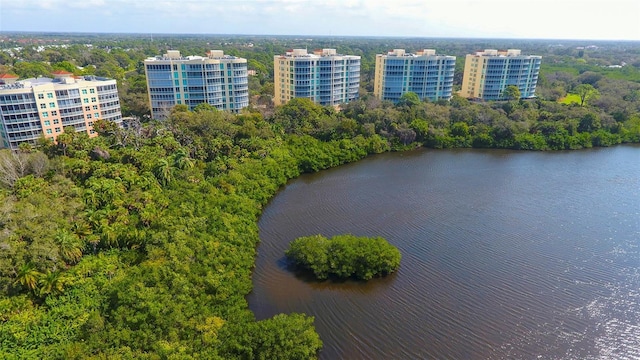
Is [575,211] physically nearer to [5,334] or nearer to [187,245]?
[187,245]

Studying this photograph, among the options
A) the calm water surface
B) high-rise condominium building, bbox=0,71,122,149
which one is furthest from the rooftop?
the calm water surface

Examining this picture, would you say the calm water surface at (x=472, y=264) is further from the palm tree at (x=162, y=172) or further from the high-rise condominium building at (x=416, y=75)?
the high-rise condominium building at (x=416, y=75)

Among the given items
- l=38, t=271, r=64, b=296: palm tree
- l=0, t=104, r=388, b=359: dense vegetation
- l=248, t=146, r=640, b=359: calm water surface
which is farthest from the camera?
l=248, t=146, r=640, b=359: calm water surface

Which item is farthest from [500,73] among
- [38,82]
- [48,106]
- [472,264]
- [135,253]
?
[38,82]

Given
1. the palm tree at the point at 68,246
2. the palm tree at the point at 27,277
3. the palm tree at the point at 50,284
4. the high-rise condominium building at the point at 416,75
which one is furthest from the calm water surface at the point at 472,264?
the high-rise condominium building at the point at 416,75

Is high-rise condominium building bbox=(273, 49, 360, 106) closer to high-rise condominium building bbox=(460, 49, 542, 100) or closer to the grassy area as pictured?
high-rise condominium building bbox=(460, 49, 542, 100)

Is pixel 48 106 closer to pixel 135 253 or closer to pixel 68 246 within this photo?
pixel 68 246
